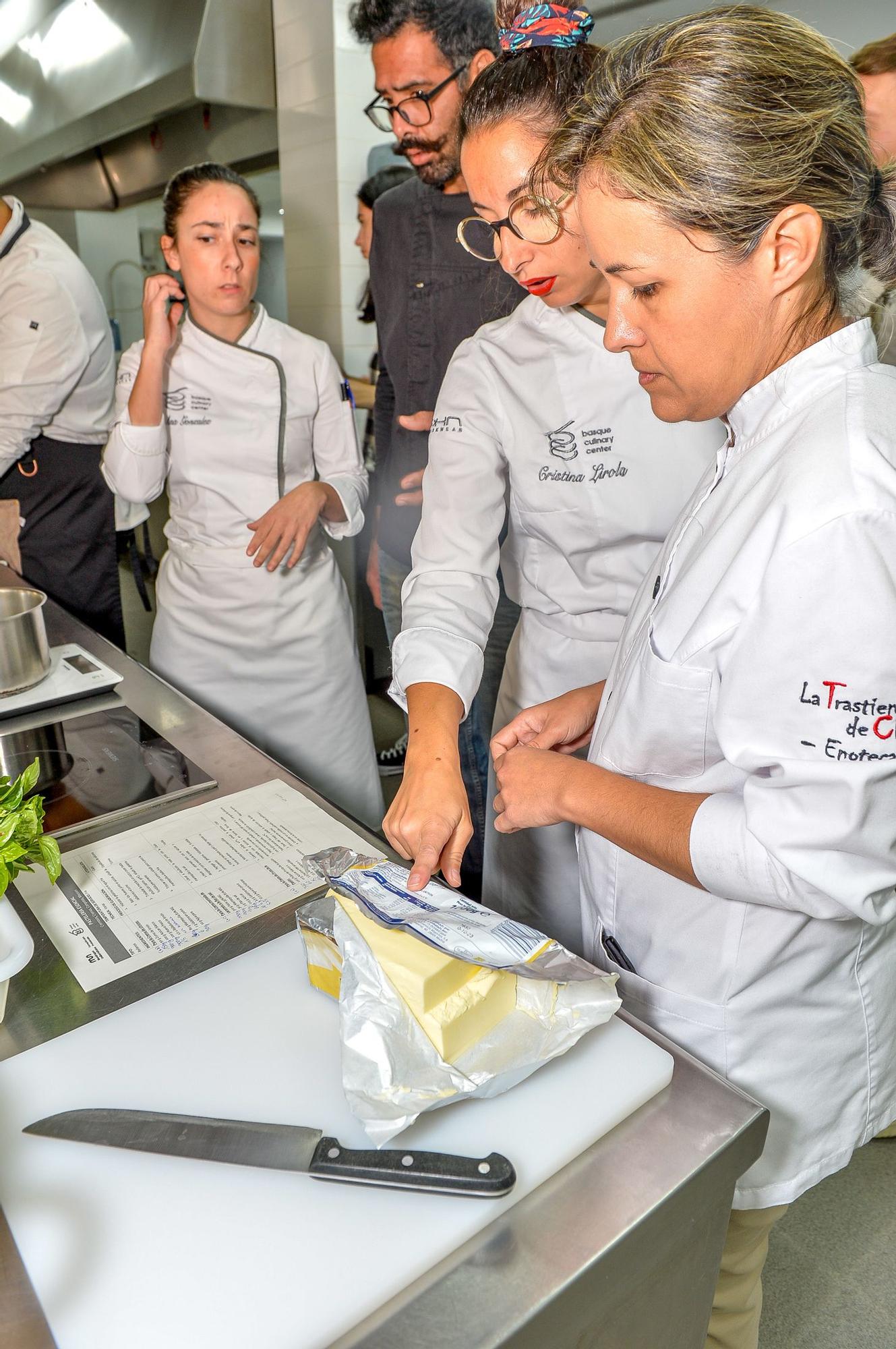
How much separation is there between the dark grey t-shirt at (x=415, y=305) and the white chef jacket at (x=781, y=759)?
3.14 ft

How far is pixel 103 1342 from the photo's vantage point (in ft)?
1.66

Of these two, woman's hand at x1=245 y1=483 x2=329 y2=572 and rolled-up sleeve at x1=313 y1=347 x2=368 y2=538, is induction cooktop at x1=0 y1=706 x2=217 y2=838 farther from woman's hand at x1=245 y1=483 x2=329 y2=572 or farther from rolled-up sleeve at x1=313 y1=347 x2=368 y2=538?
rolled-up sleeve at x1=313 y1=347 x2=368 y2=538

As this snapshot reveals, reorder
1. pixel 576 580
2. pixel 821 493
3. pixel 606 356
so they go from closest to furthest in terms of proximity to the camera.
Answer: pixel 821 493 → pixel 606 356 → pixel 576 580

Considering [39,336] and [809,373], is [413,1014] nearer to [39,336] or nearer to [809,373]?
[809,373]

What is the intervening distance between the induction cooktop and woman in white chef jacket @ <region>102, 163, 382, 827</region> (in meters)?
0.63

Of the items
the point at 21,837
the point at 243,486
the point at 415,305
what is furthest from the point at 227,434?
the point at 21,837

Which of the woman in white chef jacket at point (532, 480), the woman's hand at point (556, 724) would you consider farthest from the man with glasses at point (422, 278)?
the woman's hand at point (556, 724)

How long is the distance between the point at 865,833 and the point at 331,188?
128 inches

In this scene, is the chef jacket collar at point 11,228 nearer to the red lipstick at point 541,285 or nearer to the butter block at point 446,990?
the red lipstick at point 541,285

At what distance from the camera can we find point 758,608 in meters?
Answer: 0.70

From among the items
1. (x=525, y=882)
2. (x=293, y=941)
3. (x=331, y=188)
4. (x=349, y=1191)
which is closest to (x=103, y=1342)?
(x=349, y=1191)

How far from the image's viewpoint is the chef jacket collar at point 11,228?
2363 mm

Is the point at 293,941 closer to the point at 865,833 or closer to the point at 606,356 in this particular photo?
the point at 865,833

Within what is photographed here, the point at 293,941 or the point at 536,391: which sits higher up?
the point at 536,391
